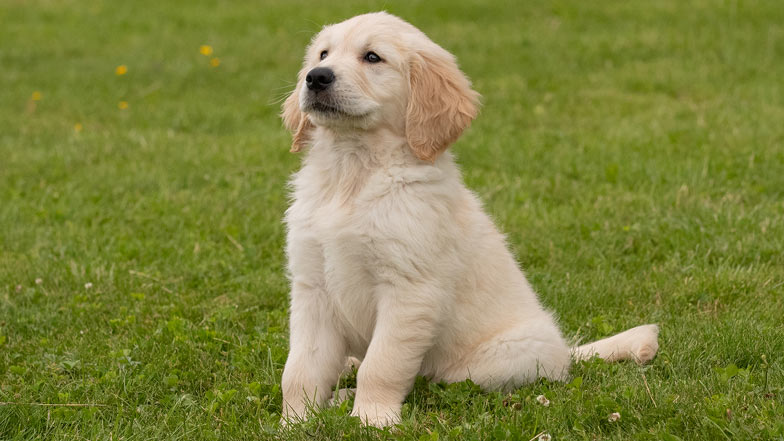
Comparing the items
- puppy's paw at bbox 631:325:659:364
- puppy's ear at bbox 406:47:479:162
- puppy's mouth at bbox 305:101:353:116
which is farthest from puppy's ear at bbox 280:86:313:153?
puppy's paw at bbox 631:325:659:364

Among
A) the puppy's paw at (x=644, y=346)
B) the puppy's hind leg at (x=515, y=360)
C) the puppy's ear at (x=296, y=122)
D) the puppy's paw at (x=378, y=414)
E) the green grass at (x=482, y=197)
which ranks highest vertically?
the puppy's ear at (x=296, y=122)

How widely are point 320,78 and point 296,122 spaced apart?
1.70 feet

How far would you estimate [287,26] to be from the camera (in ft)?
39.4

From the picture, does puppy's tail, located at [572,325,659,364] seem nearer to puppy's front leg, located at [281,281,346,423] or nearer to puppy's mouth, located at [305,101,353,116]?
puppy's front leg, located at [281,281,346,423]

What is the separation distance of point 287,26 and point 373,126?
8.74 m

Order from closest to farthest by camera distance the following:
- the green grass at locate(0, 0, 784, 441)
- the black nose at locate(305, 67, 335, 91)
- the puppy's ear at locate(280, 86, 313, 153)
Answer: the green grass at locate(0, 0, 784, 441) → the black nose at locate(305, 67, 335, 91) → the puppy's ear at locate(280, 86, 313, 153)

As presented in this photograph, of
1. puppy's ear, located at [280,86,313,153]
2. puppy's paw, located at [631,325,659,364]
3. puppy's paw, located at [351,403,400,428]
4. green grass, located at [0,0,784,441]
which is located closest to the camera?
puppy's paw, located at [351,403,400,428]

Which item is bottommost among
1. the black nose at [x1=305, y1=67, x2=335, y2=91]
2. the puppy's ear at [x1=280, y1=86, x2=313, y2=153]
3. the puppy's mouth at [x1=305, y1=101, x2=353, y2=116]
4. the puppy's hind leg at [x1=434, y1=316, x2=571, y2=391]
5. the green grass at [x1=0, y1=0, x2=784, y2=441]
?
the green grass at [x1=0, y1=0, x2=784, y2=441]

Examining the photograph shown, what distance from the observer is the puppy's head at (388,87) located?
11.7 feet

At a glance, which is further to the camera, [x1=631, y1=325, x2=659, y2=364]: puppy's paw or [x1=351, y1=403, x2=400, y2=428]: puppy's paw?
[x1=631, y1=325, x2=659, y2=364]: puppy's paw

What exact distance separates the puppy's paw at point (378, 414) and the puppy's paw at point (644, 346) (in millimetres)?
1012

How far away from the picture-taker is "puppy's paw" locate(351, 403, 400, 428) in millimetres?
3283

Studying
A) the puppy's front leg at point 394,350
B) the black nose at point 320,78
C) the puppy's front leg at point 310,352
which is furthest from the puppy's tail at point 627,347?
the black nose at point 320,78

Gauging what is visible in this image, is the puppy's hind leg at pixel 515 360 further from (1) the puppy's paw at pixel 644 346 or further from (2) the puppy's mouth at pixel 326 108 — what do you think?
(2) the puppy's mouth at pixel 326 108
